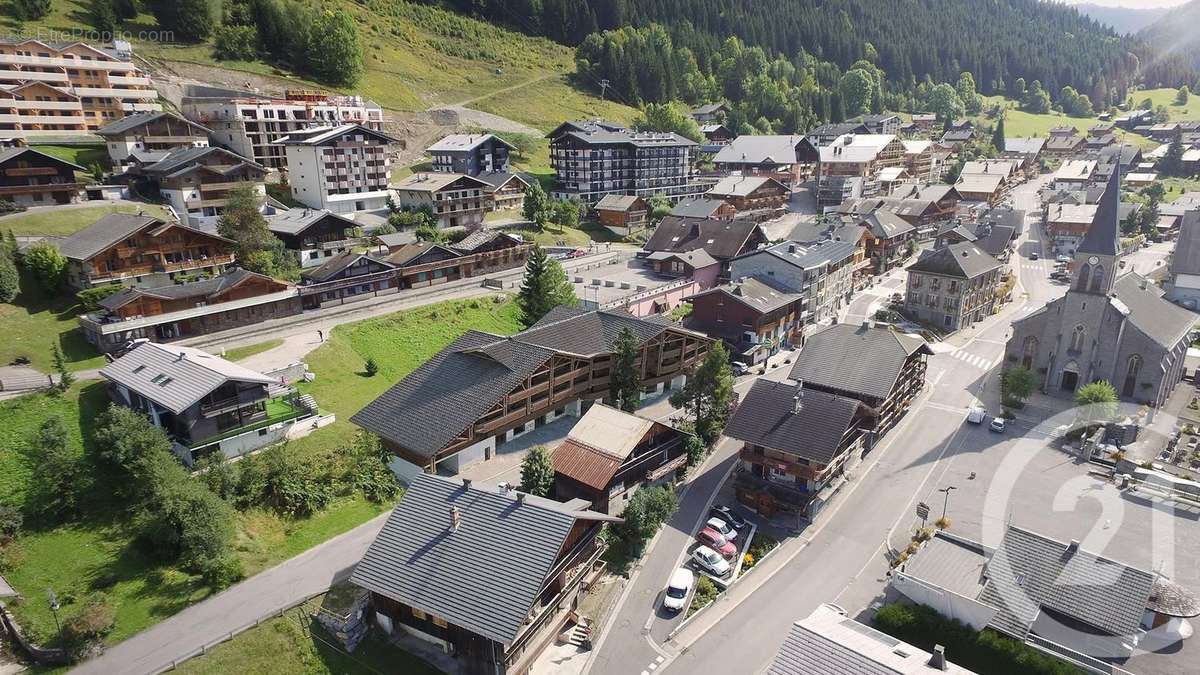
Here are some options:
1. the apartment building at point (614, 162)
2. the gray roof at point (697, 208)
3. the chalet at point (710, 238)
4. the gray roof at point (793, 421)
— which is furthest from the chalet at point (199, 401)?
the apartment building at point (614, 162)

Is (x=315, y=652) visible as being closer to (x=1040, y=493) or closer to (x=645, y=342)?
(x=645, y=342)

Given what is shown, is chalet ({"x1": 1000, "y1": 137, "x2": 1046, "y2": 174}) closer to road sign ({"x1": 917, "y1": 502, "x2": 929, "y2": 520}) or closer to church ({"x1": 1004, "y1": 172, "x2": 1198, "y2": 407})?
church ({"x1": 1004, "y1": 172, "x2": 1198, "y2": 407})

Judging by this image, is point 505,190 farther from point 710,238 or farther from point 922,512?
point 922,512

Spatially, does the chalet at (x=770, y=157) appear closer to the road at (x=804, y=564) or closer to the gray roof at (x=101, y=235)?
the road at (x=804, y=564)

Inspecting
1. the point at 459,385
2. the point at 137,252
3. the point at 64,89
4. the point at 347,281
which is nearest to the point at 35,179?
the point at 137,252

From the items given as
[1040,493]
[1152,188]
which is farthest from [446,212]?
[1152,188]

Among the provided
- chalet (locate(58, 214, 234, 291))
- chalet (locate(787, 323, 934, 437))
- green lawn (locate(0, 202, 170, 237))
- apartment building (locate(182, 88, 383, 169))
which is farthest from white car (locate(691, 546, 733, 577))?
apartment building (locate(182, 88, 383, 169))

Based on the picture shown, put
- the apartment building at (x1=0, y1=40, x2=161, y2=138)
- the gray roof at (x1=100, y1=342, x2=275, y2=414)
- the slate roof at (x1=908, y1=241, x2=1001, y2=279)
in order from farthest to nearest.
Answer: the apartment building at (x1=0, y1=40, x2=161, y2=138), the slate roof at (x1=908, y1=241, x2=1001, y2=279), the gray roof at (x1=100, y1=342, x2=275, y2=414)
